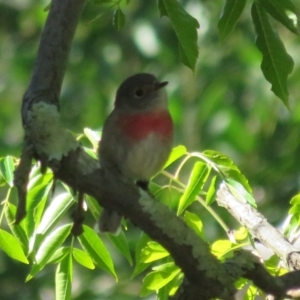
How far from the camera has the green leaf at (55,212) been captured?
2996mm

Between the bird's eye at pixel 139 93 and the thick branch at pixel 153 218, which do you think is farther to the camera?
the bird's eye at pixel 139 93

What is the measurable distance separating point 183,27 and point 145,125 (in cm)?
115

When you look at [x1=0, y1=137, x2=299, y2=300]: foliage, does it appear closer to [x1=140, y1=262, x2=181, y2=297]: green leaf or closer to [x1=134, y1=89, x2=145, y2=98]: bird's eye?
[x1=140, y1=262, x2=181, y2=297]: green leaf

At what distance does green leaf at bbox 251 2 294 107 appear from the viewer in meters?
2.60

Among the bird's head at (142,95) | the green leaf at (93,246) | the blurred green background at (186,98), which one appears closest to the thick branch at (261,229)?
the green leaf at (93,246)

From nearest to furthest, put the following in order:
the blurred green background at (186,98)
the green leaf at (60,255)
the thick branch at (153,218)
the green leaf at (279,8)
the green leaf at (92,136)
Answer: the thick branch at (153,218) < the green leaf at (279,8) < the green leaf at (60,255) < the green leaf at (92,136) < the blurred green background at (186,98)

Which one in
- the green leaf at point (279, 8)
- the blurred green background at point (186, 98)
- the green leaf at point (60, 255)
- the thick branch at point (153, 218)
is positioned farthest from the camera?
the blurred green background at point (186, 98)

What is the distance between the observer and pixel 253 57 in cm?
603

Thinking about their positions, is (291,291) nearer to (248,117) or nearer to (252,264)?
(252,264)

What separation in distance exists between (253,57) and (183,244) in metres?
3.97

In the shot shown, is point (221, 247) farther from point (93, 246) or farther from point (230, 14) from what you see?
point (230, 14)

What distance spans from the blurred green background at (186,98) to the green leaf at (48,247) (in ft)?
9.50

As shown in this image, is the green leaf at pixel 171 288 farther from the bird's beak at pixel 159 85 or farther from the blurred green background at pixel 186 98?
the blurred green background at pixel 186 98

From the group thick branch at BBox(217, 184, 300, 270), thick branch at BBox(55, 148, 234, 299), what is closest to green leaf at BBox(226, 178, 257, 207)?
thick branch at BBox(217, 184, 300, 270)
